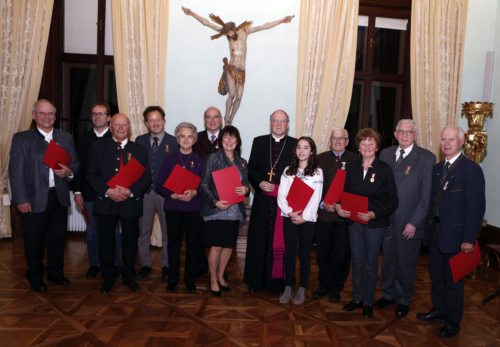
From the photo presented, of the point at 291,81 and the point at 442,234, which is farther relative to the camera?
the point at 291,81

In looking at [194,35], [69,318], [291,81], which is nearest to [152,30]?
[194,35]

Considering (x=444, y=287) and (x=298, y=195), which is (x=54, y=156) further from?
(x=444, y=287)

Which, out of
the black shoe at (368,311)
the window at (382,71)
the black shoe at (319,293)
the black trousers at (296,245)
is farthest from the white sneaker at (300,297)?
the window at (382,71)

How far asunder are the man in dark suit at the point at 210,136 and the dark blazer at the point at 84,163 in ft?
2.84

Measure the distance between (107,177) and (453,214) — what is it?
2693 mm

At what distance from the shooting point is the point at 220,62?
17.3 feet

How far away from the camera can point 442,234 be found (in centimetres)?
288

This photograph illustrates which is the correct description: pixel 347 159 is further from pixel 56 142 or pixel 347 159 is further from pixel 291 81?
pixel 56 142

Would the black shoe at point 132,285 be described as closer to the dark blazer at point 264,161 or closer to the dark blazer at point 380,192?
the dark blazer at point 264,161

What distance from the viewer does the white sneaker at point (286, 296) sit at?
3355mm

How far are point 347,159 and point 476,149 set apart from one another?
241 centimetres

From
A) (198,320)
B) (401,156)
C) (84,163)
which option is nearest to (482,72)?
(401,156)

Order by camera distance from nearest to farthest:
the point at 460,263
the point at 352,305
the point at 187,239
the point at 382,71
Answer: the point at 460,263 → the point at 352,305 → the point at 187,239 → the point at 382,71

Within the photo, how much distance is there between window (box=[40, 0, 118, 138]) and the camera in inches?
217
